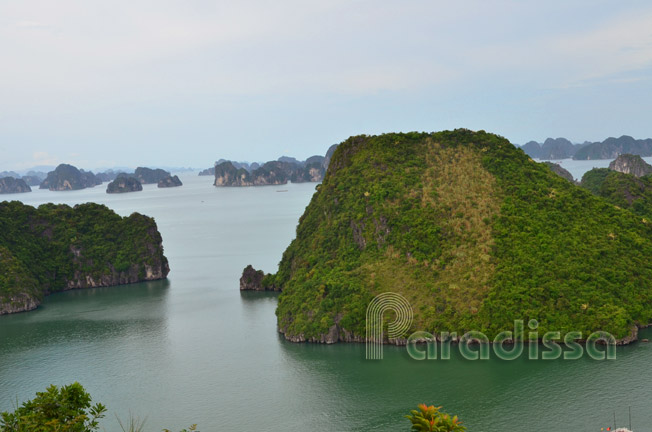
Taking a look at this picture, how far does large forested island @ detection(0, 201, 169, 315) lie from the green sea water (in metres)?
18.7

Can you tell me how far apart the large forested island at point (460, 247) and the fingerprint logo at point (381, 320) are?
3.63 ft

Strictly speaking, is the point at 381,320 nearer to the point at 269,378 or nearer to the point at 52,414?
the point at 269,378

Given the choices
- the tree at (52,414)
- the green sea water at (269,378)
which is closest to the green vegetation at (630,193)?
the green sea water at (269,378)

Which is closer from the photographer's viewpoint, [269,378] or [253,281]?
[269,378]

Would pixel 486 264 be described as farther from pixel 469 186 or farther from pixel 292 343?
pixel 292 343

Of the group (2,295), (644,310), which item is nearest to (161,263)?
(2,295)

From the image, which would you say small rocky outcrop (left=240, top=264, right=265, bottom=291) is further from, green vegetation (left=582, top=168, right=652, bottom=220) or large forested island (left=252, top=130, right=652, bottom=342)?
green vegetation (left=582, top=168, right=652, bottom=220)

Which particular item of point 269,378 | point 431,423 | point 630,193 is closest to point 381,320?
point 269,378

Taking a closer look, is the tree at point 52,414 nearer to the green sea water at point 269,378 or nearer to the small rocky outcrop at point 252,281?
the green sea water at point 269,378

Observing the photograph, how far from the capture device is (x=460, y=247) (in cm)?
7831

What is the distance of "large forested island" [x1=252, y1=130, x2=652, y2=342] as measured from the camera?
69.3 m

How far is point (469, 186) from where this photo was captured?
290 feet

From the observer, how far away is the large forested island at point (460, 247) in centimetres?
6931

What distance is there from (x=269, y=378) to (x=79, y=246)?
69347mm
